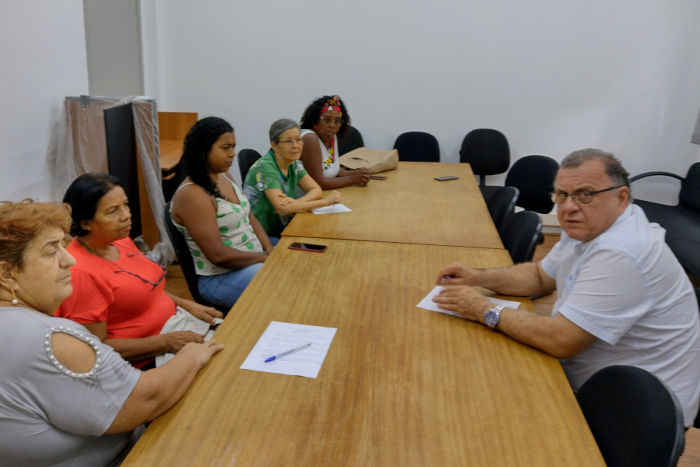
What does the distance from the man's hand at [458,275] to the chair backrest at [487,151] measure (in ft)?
10.5

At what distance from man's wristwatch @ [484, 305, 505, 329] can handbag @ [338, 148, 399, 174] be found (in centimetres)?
236

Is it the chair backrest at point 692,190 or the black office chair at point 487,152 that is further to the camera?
the black office chair at point 487,152

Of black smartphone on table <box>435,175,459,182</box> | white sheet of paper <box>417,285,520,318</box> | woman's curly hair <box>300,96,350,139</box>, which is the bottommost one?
white sheet of paper <box>417,285,520,318</box>

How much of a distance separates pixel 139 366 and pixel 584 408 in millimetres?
1386

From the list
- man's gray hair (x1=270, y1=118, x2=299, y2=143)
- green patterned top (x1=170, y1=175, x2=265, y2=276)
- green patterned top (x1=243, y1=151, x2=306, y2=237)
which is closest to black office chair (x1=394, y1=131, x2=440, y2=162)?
green patterned top (x1=243, y1=151, x2=306, y2=237)

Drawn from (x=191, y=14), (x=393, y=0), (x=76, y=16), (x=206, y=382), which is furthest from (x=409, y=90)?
(x=206, y=382)

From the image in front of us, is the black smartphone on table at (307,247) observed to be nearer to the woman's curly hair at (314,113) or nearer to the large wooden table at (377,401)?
the large wooden table at (377,401)

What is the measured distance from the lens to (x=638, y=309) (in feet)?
4.88

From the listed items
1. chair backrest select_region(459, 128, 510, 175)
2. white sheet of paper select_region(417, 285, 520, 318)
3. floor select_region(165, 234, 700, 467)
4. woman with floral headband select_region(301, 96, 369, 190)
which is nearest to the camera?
white sheet of paper select_region(417, 285, 520, 318)

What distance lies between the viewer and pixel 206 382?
1.31 m

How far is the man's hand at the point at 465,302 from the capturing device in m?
1.65

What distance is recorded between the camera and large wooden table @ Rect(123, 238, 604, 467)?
3.57 ft

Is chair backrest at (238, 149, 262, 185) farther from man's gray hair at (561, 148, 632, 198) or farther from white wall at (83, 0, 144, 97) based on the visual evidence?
man's gray hair at (561, 148, 632, 198)

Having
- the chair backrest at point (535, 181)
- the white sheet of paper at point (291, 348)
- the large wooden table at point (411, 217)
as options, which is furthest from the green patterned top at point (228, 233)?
the chair backrest at point (535, 181)
